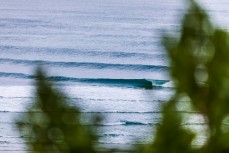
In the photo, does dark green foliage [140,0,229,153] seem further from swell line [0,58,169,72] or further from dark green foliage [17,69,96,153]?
swell line [0,58,169,72]

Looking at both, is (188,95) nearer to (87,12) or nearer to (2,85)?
(2,85)

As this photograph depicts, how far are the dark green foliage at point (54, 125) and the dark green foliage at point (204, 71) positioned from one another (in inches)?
2.5

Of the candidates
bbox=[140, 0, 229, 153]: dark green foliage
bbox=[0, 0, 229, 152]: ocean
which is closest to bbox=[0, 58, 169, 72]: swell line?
bbox=[0, 0, 229, 152]: ocean

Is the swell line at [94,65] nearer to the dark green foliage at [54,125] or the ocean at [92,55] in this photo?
the ocean at [92,55]


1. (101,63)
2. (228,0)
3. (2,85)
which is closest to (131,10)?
(228,0)

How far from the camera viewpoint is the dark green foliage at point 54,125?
0.44 m

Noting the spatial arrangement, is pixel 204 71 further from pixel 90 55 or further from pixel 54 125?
pixel 90 55

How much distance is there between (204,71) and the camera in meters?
0.47

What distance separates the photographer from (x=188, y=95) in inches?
18.8

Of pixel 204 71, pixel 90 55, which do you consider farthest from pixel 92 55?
pixel 204 71

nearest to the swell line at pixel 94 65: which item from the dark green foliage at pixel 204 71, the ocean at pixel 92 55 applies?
the ocean at pixel 92 55

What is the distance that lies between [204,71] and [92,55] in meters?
8.19

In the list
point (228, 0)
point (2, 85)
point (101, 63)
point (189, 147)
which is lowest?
point (228, 0)

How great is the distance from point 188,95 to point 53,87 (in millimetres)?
99
